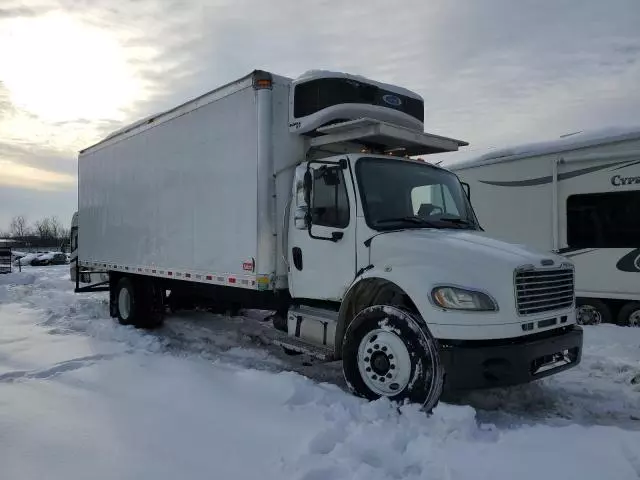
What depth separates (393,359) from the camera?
4.88 meters

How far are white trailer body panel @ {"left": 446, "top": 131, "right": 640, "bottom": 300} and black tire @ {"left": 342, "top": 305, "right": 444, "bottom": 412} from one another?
4.87m

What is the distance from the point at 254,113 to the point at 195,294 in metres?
3.60

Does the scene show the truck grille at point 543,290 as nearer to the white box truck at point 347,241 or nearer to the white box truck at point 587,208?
the white box truck at point 347,241

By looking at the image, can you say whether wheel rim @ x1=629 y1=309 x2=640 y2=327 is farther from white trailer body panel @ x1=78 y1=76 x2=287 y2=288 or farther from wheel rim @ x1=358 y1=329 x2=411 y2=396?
white trailer body panel @ x1=78 y1=76 x2=287 y2=288

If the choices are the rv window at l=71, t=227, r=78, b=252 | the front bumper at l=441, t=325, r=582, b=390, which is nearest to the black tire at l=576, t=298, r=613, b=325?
the front bumper at l=441, t=325, r=582, b=390

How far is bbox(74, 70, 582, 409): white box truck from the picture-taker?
4.58 m

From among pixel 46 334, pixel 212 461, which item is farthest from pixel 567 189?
pixel 46 334

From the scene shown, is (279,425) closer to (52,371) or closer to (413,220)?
(413,220)

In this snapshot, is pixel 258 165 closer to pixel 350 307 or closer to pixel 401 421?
pixel 350 307

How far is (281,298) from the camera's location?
6.91 meters

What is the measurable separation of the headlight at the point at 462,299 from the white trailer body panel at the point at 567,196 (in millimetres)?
4920

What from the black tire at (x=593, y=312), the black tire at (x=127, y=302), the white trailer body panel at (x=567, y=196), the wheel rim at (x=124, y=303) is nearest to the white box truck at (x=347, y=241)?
the black tire at (x=127, y=302)

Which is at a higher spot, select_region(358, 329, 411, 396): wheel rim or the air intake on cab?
the air intake on cab

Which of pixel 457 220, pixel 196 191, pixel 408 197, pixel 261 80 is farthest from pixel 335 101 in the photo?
pixel 196 191
